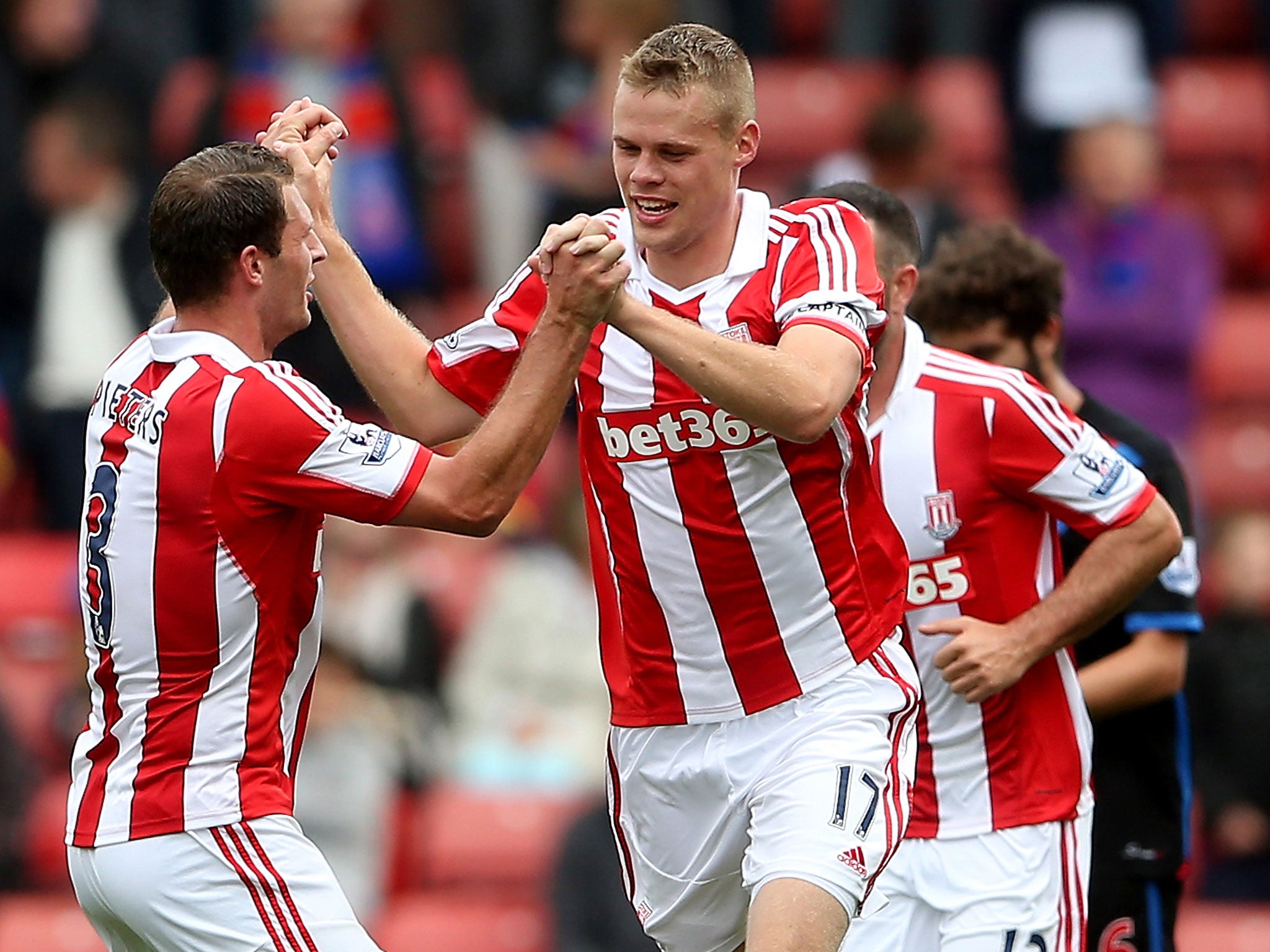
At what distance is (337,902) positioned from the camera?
446 cm

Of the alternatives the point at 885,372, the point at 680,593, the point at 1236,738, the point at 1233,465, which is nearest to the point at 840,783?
the point at 680,593

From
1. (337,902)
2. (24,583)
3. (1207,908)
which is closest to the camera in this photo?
(337,902)

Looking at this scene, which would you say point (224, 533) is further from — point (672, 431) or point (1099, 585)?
point (1099, 585)

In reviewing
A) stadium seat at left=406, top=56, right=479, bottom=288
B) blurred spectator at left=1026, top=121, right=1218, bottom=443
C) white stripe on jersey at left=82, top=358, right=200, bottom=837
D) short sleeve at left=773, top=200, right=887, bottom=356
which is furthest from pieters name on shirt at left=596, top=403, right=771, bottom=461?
stadium seat at left=406, top=56, right=479, bottom=288

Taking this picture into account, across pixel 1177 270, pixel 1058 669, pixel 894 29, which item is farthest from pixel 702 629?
pixel 894 29

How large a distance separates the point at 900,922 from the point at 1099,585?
0.92 meters

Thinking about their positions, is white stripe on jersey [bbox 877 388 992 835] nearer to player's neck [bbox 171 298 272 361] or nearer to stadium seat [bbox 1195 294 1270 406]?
player's neck [bbox 171 298 272 361]

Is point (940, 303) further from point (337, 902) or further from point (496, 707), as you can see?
point (496, 707)

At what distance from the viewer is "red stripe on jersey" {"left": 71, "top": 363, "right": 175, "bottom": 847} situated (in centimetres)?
452

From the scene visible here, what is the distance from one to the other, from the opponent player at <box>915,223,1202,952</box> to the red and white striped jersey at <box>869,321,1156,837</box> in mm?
277

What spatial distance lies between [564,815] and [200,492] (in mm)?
4301

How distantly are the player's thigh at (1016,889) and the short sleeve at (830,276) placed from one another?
123 centimetres

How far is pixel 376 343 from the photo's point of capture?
202 inches

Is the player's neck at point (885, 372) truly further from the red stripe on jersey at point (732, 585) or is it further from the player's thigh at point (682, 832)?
the player's thigh at point (682, 832)
